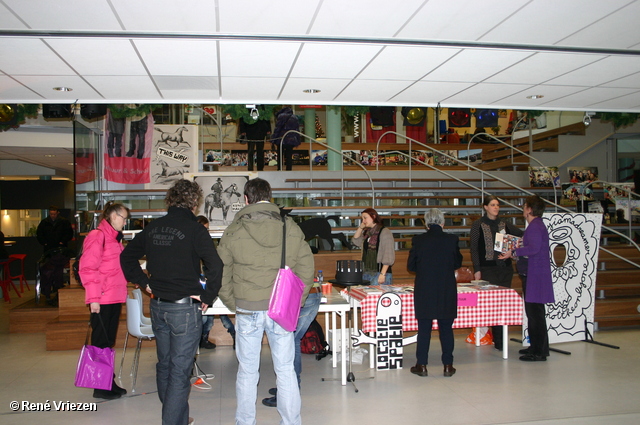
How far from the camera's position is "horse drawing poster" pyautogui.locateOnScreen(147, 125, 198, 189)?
8789 mm

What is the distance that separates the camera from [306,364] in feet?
17.7

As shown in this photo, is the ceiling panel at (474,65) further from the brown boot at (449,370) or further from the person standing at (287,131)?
the person standing at (287,131)

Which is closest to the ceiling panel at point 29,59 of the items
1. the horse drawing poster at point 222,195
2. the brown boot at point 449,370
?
the horse drawing poster at point 222,195

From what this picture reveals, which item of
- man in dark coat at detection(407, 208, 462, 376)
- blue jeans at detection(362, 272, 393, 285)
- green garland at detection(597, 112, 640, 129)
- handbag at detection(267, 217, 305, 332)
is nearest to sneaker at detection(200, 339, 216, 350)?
blue jeans at detection(362, 272, 393, 285)

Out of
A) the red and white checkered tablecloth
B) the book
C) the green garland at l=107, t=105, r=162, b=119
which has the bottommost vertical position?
the red and white checkered tablecloth

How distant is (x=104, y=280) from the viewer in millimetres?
4289

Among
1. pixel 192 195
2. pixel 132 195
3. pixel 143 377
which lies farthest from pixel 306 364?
pixel 132 195

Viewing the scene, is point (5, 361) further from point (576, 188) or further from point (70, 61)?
point (576, 188)

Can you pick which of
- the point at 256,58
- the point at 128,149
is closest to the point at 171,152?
the point at 128,149

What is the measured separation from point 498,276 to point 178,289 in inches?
155

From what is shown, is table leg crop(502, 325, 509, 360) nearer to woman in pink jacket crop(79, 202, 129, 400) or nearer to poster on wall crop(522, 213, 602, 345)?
poster on wall crop(522, 213, 602, 345)

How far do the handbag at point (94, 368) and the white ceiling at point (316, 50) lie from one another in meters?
2.30

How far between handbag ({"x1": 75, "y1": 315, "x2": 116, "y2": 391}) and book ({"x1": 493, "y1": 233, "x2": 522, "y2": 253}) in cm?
404

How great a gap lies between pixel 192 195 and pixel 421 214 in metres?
7.67
